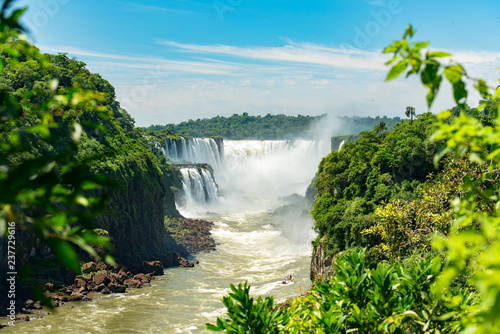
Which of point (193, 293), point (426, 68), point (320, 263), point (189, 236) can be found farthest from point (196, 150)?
point (426, 68)

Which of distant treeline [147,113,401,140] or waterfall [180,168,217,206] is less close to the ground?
distant treeline [147,113,401,140]

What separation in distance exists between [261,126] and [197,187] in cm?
9772

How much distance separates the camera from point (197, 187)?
65.0m

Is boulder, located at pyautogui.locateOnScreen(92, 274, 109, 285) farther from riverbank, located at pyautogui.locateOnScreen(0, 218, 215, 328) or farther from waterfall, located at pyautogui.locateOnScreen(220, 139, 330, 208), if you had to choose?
waterfall, located at pyautogui.locateOnScreen(220, 139, 330, 208)

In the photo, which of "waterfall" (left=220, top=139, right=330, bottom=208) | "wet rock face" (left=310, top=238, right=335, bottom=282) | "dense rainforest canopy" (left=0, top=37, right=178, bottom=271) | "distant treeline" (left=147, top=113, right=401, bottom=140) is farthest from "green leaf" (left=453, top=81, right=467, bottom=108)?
"distant treeline" (left=147, top=113, right=401, bottom=140)

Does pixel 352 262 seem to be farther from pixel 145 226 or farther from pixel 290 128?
pixel 290 128

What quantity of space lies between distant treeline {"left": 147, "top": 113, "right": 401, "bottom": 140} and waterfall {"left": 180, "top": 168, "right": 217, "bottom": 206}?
236ft

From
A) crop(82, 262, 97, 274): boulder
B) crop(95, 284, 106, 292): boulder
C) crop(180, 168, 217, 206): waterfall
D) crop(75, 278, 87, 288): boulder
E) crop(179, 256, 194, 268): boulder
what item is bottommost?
crop(179, 256, 194, 268): boulder

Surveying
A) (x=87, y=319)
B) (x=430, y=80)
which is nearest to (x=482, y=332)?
(x=430, y=80)

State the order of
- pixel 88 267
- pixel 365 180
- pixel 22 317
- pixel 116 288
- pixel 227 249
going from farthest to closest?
pixel 227 249 → pixel 88 267 → pixel 365 180 → pixel 116 288 → pixel 22 317

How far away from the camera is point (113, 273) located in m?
29.5

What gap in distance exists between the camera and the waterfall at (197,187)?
63.3 m

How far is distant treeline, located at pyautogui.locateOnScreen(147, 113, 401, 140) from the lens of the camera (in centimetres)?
14575

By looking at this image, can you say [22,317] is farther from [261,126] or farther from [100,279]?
[261,126]
